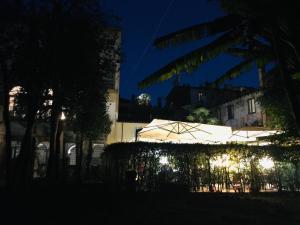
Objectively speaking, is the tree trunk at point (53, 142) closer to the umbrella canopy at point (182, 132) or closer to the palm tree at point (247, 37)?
the umbrella canopy at point (182, 132)

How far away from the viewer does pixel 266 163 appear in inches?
567

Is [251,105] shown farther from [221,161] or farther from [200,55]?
[200,55]

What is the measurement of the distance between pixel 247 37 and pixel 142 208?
578 centimetres

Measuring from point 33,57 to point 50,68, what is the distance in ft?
3.00

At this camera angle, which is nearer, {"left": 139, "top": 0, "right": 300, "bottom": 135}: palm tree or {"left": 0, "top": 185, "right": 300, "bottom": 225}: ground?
{"left": 139, "top": 0, "right": 300, "bottom": 135}: palm tree

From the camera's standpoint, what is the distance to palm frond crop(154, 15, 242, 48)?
8.22m

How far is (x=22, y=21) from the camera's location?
15.5m

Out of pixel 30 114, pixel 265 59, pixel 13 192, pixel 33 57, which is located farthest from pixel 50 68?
pixel 265 59

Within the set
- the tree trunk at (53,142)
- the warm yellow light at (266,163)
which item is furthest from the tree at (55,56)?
the warm yellow light at (266,163)

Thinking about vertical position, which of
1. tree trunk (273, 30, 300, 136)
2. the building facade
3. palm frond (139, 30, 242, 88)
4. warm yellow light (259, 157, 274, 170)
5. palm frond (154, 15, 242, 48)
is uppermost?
the building facade

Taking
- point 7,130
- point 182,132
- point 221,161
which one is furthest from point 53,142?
point 221,161

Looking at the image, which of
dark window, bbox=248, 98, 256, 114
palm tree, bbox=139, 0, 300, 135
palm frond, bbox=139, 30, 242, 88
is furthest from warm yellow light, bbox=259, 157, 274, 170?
dark window, bbox=248, 98, 256, 114

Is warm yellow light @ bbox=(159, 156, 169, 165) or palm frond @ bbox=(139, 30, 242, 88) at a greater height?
palm frond @ bbox=(139, 30, 242, 88)

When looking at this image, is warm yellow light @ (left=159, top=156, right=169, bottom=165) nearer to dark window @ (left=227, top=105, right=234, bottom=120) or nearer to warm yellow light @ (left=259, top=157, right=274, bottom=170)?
warm yellow light @ (left=259, top=157, right=274, bottom=170)
